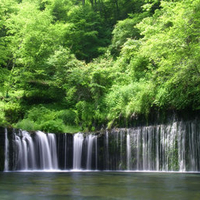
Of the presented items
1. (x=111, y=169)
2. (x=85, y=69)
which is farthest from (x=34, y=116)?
(x=111, y=169)

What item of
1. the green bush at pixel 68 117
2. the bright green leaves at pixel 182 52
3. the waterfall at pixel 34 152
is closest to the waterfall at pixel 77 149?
the waterfall at pixel 34 152

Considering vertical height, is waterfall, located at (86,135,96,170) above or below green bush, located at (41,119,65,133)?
below

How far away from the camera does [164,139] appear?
61.3 feet

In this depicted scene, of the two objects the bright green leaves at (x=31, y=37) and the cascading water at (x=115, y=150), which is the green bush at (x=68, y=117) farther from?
the bright green leaves at (x=31, y=37)

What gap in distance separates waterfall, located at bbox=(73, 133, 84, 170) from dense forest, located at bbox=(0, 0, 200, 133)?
5.95 ft

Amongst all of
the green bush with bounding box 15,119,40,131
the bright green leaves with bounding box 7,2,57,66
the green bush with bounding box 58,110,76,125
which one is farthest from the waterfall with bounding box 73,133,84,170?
the bright green leaves with bounding box 7,2,57,66

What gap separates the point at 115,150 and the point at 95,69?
785 cm

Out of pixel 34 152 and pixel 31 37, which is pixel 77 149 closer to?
pixel 34 152

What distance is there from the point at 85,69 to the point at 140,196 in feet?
63.9

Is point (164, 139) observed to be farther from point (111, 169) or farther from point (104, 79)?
point (104, 79)

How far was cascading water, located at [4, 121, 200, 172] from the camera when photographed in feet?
58.9

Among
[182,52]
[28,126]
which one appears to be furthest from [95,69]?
[182,52]

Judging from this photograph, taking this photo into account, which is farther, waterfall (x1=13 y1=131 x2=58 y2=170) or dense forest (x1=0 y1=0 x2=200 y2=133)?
waterfall (x1=13 y1=131 x2=58 y2=170)

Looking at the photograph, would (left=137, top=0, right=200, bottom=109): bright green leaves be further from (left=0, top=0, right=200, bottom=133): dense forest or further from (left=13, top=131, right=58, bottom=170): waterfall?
(left=13, top=131, right=58, bottom=170): waterfall
